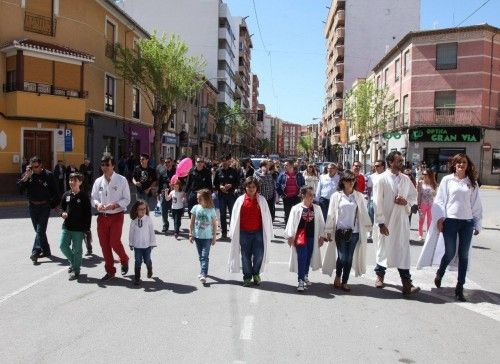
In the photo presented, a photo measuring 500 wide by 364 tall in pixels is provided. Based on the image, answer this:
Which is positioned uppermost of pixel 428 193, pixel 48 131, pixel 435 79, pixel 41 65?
pixel 435 79

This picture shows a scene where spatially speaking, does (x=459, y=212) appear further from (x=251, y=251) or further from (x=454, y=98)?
(x=454, y=98)

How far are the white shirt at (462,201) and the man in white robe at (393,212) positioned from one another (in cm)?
46

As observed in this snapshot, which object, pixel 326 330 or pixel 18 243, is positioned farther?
pixel 18 243

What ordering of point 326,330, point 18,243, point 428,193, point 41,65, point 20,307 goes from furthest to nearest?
point 41,65 → point 428,193 → point 18,243 → point 20,307 → point 326,330

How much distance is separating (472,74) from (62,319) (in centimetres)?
3624

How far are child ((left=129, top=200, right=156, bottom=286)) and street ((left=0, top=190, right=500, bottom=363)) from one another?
26 cm

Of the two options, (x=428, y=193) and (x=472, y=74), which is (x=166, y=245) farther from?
(x=472, y=74)

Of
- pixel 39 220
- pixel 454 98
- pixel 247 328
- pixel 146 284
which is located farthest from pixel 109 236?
pixel 454 98

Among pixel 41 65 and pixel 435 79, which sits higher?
pixel 435 79

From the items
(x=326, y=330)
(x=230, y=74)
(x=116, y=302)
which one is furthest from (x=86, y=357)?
(x=230, y=74)

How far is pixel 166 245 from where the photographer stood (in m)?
10.0

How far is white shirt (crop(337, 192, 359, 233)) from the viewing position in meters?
6.70

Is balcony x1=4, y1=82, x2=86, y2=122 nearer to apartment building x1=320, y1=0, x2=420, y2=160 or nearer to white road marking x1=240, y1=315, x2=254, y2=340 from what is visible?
white road marking x1=240, y1=315, x2=254, y2=340

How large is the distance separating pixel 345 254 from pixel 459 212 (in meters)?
1.56
